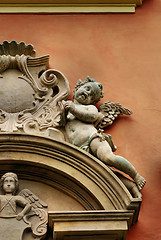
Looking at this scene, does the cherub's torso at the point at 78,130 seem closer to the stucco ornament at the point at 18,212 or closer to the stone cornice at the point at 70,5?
the stucco ornament at the point at 18,212

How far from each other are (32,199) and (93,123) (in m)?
→ 1.14

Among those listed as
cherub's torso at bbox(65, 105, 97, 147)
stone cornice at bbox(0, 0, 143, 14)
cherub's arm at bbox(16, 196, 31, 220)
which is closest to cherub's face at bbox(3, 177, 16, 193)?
cherub's arm at bbox(16, 196, 31, 220)

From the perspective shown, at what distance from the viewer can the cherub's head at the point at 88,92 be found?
→ 23.8ft

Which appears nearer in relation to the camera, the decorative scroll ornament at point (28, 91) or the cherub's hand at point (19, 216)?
the cherub's hand at point (19, 216)

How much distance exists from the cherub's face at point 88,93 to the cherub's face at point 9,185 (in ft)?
4.13

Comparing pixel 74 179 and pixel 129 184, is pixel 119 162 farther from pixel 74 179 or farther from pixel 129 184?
pixel 74 179

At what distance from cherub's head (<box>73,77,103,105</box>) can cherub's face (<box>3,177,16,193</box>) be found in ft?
4.13

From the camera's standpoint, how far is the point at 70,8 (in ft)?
28.1

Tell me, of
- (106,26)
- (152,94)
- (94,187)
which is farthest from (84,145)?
(106,26)

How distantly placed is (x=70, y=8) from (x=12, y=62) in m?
1.36

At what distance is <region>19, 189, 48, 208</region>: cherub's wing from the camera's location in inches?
260

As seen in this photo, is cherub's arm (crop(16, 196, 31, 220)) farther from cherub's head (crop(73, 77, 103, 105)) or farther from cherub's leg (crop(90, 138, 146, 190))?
cherub's head (crop(73, 77, 103, 105))

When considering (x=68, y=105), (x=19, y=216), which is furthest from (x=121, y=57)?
(x=19, y=216)

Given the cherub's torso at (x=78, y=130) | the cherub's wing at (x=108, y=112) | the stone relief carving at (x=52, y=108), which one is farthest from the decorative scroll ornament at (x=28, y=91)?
the cherub's wing at (x=108, y=112)
